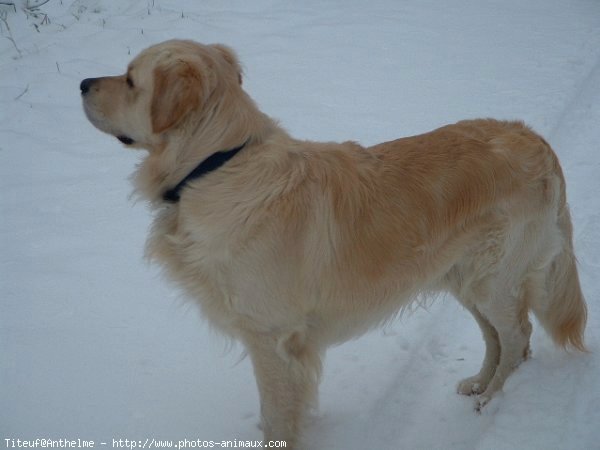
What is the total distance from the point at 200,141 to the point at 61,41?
6.18 metres

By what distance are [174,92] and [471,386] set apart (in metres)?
2.40

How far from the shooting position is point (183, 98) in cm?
243

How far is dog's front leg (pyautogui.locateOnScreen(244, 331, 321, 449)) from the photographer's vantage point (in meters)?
2.62

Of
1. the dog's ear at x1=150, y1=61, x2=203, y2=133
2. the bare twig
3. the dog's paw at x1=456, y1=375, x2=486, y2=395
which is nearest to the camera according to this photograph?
the dog's ear at x1=150, y1=61, x2=203, y2=133

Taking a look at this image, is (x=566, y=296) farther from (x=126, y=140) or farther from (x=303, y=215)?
(x=126, y=140)

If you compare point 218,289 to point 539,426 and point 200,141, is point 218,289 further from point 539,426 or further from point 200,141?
point 539,426

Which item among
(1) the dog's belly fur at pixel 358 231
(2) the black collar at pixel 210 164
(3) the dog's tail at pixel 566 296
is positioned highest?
(2) the black collar at pixel 210 164

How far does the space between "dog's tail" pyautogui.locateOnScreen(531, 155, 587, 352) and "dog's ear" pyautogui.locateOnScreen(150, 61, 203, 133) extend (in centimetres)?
214

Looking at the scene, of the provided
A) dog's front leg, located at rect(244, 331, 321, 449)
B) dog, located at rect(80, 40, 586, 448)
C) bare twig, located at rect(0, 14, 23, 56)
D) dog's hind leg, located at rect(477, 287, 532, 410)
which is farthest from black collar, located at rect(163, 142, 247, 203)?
bare twig, located at rect(0, 14, 23, 56)

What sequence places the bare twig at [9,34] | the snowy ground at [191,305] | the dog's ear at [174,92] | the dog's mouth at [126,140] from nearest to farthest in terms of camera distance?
the dog's ear at [174,92]
the dog's mouth at [126,140]
the snowy ground at [191,305]
the bare twig at [9,34]

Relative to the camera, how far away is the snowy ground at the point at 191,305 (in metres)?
3.05

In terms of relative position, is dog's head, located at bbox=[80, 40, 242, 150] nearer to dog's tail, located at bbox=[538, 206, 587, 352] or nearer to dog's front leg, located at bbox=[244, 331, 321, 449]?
dog's front leg, located at bbox=[244, 331, 321, 449]

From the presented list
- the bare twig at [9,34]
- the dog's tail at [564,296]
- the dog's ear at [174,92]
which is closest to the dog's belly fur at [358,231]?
the dog's tail at [564,296]

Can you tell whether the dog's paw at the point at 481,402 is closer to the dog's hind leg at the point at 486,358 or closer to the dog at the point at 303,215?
the dog's hind leg at the point at 486,358
